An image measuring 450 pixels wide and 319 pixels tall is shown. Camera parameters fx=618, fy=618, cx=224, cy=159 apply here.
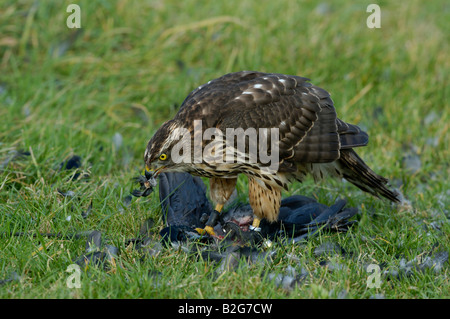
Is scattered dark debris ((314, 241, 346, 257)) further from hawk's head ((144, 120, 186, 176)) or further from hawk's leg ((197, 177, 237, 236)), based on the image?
hawk's head ((144, 120, 186, 176))

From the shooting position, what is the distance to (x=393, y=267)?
435cm

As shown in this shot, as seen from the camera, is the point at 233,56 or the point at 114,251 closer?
the point at 114,251

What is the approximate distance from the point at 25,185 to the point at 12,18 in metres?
3.12

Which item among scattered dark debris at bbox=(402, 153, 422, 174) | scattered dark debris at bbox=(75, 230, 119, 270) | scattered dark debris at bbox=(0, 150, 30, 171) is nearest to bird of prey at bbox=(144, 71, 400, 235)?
scattered dark debris at bbox=(75, 230, 119, 270)

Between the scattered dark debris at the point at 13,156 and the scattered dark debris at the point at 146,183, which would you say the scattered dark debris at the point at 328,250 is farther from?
the scattered dark debris at the point at 13,156

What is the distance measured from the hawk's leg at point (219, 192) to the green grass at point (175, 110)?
0.45 meters

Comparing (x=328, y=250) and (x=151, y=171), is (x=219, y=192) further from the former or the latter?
(x=328, y=250)

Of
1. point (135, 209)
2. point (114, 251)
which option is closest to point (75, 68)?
point (135, 209)

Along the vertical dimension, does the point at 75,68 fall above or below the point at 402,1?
below

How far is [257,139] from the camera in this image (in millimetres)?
4625

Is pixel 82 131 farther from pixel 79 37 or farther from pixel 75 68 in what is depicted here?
pixel 79 37

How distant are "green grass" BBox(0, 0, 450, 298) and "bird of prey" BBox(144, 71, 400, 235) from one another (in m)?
0.55

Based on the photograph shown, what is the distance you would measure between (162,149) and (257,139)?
718mm

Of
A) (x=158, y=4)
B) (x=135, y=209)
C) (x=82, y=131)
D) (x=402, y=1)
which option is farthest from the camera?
(x=402, y=1)
